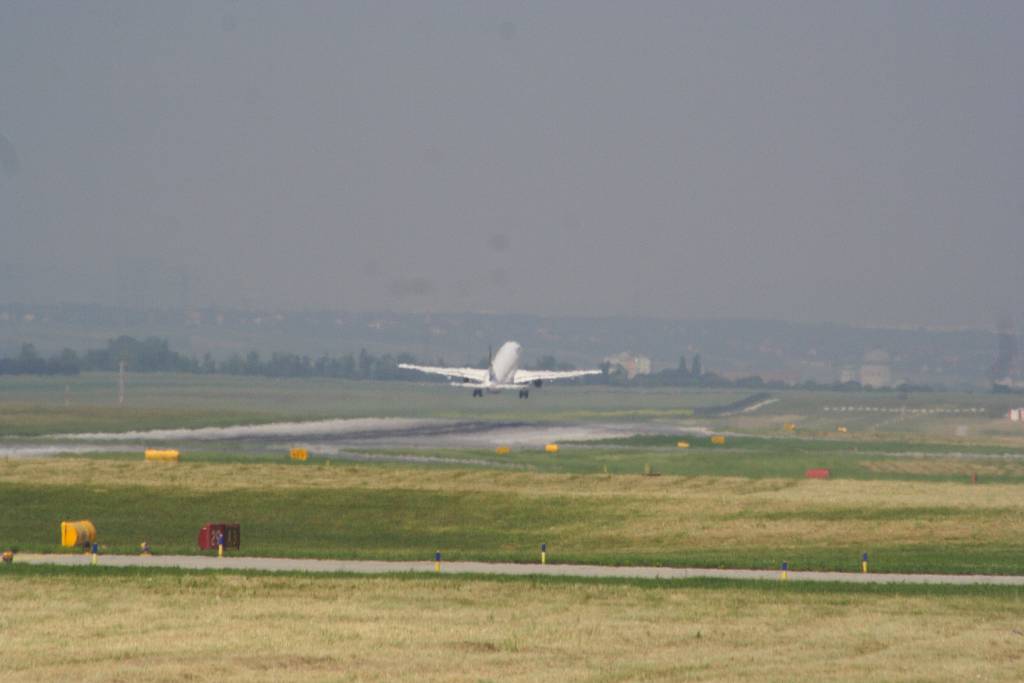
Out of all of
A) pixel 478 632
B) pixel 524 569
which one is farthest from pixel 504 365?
pixel 478 632

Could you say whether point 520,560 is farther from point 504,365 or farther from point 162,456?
point 504,365

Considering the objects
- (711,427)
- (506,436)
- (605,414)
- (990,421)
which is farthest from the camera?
(605,414)

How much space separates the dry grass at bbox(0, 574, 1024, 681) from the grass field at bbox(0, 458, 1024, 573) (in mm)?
9148

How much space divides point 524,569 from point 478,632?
12276mm

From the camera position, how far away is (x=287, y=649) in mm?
35750

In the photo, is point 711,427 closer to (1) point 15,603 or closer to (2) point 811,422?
(2) point 811,422

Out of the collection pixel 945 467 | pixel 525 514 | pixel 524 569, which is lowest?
pixel 525 514

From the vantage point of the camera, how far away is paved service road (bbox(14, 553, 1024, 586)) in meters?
48.8

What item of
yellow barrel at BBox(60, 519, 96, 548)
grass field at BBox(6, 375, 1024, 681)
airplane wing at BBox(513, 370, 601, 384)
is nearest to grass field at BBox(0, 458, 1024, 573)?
grass field at BBox(6, 375, 1024, 681)

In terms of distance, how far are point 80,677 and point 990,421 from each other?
163 m

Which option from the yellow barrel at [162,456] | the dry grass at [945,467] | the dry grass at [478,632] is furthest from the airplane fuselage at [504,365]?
the dry grass at [478,632]

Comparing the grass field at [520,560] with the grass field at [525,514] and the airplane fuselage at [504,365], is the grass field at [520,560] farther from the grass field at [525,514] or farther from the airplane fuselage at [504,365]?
the airplane fuselage at [504,365]

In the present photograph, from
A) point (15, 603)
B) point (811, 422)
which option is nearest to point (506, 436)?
point (811, 422)

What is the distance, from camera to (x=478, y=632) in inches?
1511
